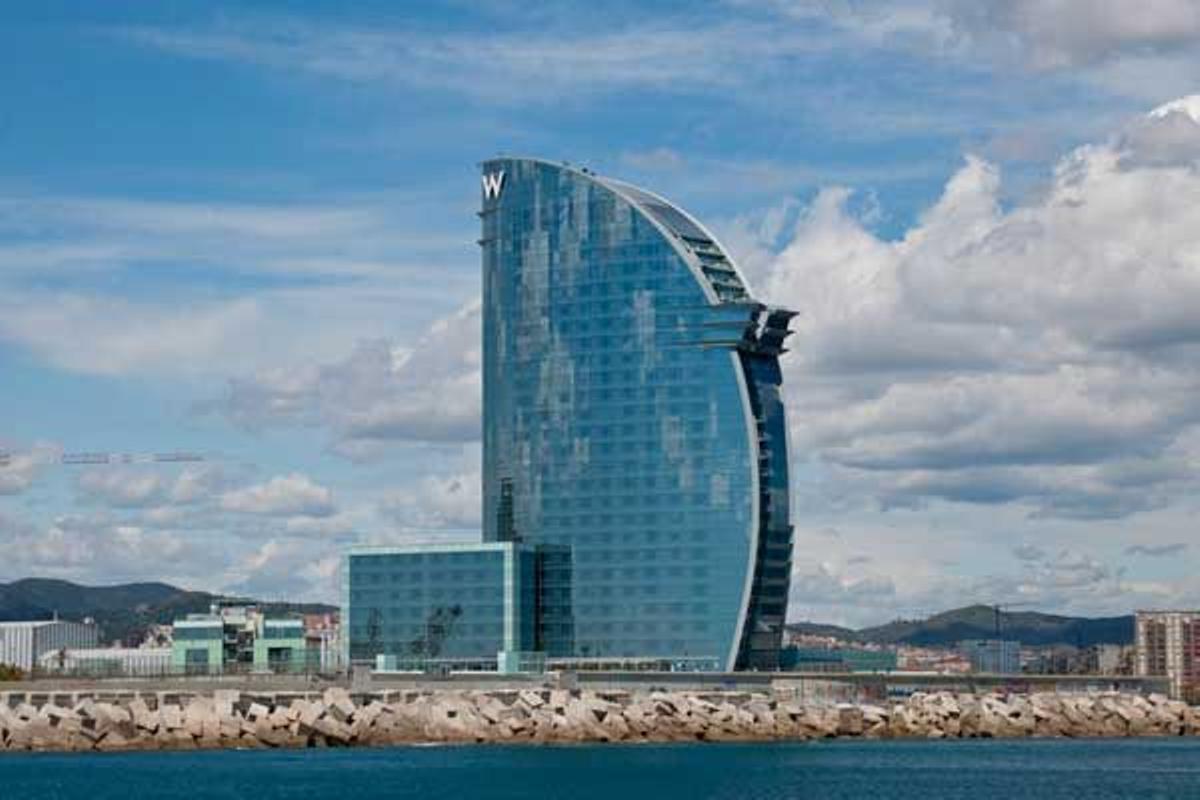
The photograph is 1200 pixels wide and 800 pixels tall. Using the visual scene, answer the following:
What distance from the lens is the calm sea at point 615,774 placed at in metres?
95.2

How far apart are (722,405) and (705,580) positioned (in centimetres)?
1386

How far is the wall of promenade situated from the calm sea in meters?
1.18

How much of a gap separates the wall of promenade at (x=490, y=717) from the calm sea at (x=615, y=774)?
46.6 inches

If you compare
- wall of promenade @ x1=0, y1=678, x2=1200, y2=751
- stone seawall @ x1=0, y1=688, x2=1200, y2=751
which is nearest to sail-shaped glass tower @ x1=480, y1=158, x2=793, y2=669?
wall of promenade @ x1=0, y1=678, x2=1200, y2=751

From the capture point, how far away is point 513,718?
415 ft

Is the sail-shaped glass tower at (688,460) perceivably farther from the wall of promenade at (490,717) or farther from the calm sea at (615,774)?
the calm sea at (615,774)

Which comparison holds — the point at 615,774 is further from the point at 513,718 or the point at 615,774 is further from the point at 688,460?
the point at 688,460

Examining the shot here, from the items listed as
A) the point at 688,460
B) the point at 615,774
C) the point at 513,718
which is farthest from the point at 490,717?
the point at 688,460

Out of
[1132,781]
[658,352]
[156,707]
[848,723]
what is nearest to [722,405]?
[658,352]

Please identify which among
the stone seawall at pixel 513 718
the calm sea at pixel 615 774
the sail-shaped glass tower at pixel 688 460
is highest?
the sail-shaped glass tower at pixel 688 460

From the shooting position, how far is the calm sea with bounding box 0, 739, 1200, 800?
95.2 metres

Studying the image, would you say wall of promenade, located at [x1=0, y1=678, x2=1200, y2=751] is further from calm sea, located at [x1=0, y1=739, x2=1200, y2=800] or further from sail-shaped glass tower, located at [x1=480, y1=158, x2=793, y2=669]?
sail-shaped glass tower, located at [x1=480, y1=158, x2=793, y2=669]

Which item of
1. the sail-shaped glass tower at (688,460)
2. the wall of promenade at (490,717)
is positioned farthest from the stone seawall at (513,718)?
the sail-shaped glass tower at (688,460)

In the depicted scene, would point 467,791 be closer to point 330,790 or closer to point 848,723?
point 330,790
